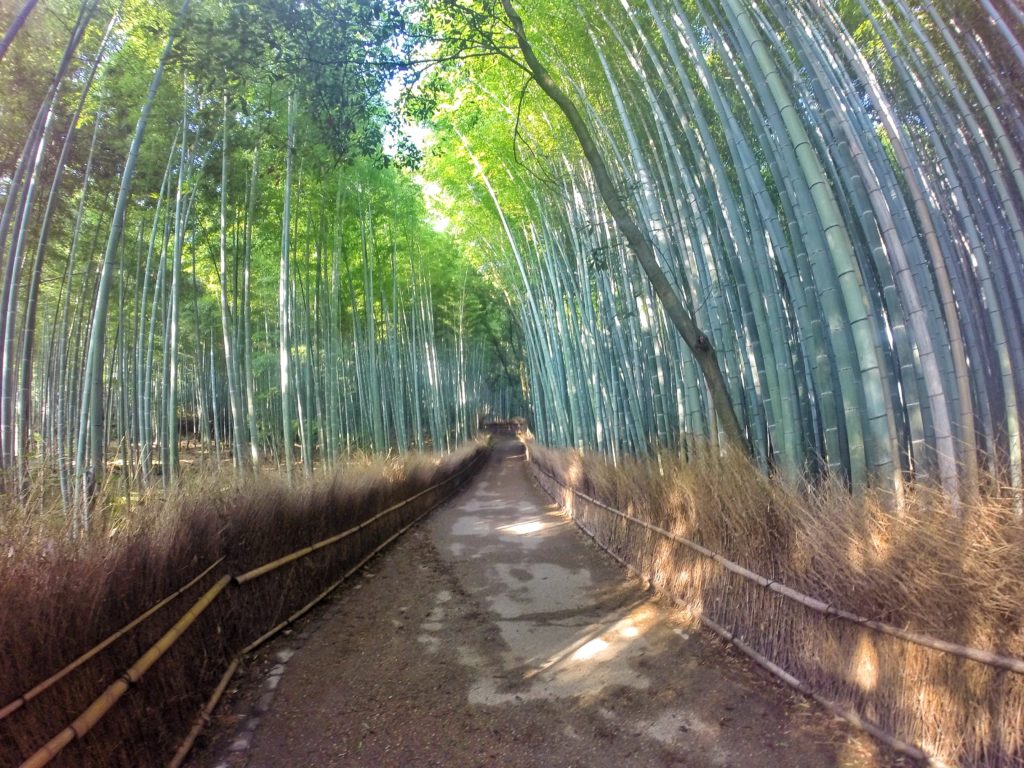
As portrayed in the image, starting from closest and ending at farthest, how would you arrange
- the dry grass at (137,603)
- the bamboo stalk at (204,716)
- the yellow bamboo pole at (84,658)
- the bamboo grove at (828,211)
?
the yellow bamboo pole at (84,658), the dry grass at (137,603), the bamboo stalk at (204,716), the bamboo grove at (828,211)

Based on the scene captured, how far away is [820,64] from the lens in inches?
121

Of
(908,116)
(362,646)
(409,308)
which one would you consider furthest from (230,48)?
(409,308)

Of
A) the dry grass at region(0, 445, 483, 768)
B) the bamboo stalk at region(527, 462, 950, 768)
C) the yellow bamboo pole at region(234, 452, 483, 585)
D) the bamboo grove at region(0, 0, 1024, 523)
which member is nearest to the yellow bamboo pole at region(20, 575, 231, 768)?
the dry grass at region(0, 445, 483, 768)

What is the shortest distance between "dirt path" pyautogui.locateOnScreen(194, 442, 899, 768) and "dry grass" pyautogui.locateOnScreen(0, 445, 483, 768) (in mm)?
257

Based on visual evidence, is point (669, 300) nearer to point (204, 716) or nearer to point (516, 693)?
point (516, 693)

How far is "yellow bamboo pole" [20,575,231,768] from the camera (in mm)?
1668

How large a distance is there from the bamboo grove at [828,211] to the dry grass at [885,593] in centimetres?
33

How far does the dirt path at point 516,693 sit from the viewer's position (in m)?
2.33

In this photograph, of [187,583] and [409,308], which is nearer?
[187,583]

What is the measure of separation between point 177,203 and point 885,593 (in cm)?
625

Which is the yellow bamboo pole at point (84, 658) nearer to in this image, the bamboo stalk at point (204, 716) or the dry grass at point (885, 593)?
the bamboo stalk at point (204, 716)

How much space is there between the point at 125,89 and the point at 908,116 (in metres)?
6.11

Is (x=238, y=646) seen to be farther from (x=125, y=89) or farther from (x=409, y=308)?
(x=409, y=308)

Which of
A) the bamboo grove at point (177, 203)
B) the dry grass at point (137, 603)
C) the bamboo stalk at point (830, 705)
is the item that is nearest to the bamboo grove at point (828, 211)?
the bamboo stalk at point (830, 705)
